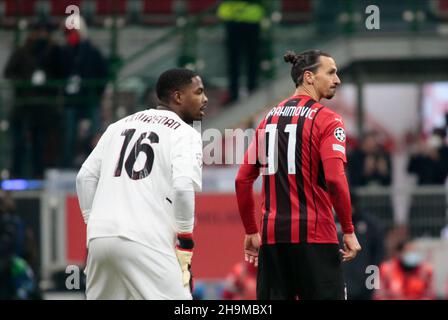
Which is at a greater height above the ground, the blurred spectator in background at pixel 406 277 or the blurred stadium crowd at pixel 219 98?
the blurred stadium crowd at pixel 219 98

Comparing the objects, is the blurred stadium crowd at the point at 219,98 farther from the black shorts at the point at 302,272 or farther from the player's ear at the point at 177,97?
the player's ear at the point at 177,97

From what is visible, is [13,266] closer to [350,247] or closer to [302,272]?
[302,272]

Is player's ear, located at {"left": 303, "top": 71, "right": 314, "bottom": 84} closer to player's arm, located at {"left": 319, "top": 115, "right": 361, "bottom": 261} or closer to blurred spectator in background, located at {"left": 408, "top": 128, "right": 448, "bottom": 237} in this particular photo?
player's arm, located at {"left": 319, "top": 115, "right": 361, "bottom": 261}

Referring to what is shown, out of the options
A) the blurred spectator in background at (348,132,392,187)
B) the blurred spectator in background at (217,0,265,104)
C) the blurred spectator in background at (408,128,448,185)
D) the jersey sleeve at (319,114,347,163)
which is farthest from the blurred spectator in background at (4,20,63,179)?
the jersey sleeve at (319,114,347,163)

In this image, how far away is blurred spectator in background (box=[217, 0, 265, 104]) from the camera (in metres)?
18.6

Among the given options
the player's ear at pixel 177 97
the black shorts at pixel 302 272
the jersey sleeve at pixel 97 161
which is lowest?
the black shorts at pixel 302 272

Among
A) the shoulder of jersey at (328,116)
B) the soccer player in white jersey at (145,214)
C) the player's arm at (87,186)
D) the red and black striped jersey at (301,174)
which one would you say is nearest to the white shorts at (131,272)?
the soccer player in white jersey at (145,214)

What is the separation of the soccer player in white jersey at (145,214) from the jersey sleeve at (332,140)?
36.0 inches

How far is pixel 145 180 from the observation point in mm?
9164

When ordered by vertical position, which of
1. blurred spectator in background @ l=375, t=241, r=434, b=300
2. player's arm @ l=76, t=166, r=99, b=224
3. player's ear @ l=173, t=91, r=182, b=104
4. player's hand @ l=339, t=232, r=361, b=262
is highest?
player's ear @ l=173, t=91, r=182, b=104

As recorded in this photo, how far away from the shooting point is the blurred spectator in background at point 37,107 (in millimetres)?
18953

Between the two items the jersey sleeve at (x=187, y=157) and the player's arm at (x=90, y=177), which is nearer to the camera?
the jersey sleeve at (x=187, y=157)

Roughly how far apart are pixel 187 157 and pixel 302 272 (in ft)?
4.07

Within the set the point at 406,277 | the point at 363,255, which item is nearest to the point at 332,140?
the point at 363,255
